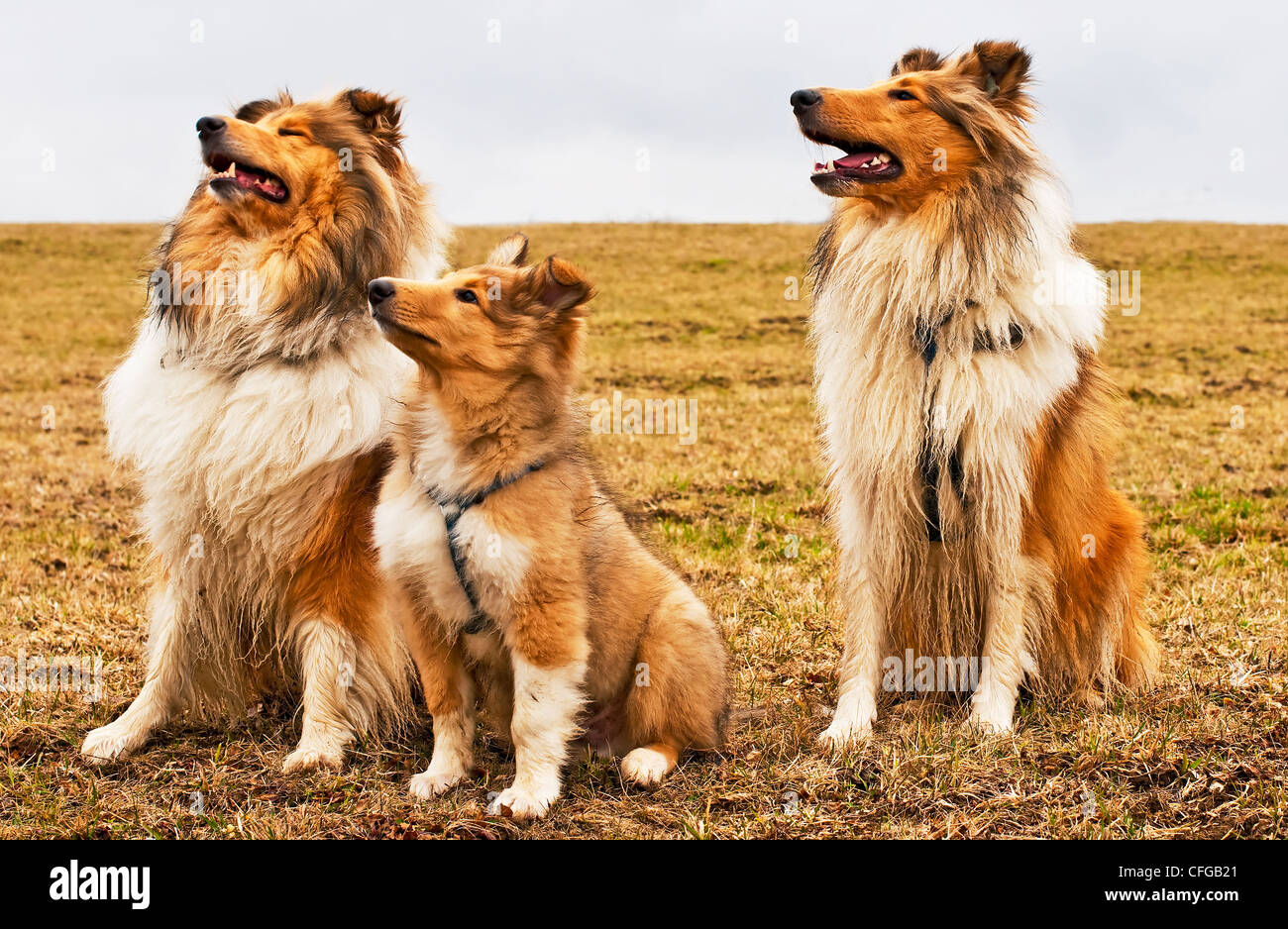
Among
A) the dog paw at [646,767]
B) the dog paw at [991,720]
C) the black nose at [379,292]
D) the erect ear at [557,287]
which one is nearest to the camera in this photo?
the black nose at [379,292]

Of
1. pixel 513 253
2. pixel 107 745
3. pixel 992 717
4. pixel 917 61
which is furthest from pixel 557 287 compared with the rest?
pixel 107 745

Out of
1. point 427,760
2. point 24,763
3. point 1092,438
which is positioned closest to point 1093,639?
point 1092,438

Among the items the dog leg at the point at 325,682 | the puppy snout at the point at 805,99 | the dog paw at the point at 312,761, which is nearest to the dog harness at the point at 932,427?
the puppy snout at the point at 805,99

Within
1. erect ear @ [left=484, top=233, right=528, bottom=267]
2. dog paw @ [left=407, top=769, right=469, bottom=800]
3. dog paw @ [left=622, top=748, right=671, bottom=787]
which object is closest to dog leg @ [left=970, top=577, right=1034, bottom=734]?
dog paw @ [left=622, top=748, right=671, bottom=787]

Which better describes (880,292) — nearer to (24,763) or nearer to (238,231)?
(238,231)

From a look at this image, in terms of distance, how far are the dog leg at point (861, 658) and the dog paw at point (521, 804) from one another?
1.20m

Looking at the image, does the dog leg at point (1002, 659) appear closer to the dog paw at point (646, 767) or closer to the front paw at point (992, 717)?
the front paw at point (992, 717)

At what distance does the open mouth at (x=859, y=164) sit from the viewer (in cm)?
394

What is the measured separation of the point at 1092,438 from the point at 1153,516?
4.48 metres

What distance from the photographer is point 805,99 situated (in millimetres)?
3930

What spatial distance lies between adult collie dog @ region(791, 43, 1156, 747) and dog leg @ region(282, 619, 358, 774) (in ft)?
5.90

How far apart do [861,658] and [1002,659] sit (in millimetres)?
520

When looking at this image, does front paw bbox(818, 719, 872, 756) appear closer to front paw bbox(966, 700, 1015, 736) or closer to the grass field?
the grass field

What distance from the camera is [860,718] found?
13.7 ft
